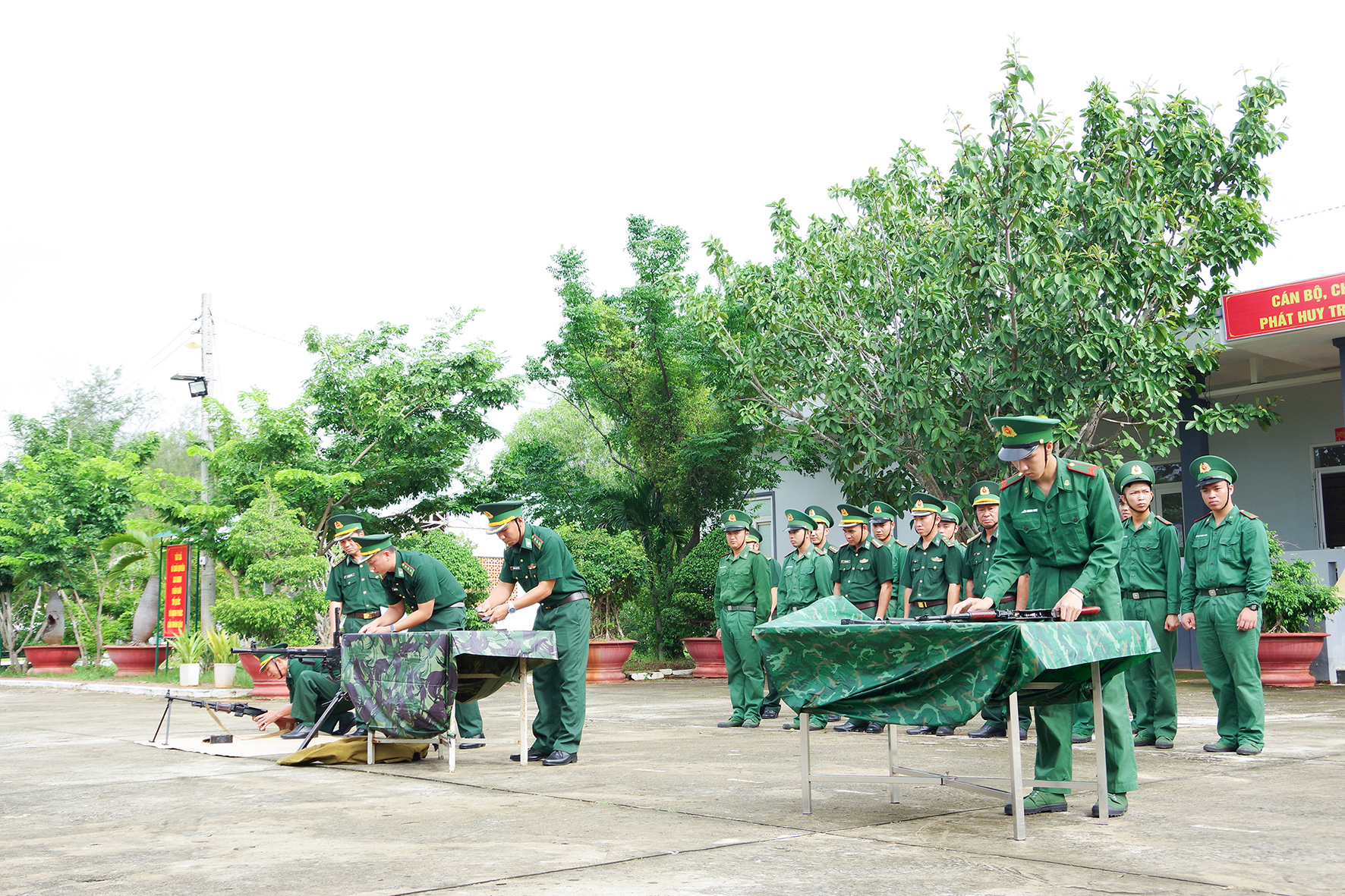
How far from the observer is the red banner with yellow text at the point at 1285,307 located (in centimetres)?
1293

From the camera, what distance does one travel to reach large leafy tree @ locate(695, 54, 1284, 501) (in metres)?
11.6

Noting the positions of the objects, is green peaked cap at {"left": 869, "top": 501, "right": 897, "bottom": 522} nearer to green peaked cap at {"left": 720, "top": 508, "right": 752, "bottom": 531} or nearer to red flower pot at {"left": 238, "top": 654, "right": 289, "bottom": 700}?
green peaked cap at {"left": 720, "top": 508, "right": 752, "bottom": 531}

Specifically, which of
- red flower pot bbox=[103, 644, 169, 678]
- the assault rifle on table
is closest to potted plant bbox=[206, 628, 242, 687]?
red flower pot bbox=[103, 644, 169, 678]

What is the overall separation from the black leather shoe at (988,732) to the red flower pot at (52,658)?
2106 cm

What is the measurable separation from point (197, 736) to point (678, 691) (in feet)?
22.9

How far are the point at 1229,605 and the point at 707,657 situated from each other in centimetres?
1123

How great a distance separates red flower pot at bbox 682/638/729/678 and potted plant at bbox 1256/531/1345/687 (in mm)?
7629

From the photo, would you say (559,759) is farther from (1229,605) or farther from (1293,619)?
(1293,619)

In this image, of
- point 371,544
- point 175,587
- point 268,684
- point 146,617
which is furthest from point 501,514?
point 146,617

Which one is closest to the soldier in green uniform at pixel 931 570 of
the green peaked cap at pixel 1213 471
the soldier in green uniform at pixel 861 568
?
the soldier in green uniform at pixel 861 568

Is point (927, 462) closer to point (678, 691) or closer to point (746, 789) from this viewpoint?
point (678, 691)

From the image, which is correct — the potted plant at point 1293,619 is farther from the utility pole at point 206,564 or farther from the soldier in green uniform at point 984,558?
the utility pole at point 206,564

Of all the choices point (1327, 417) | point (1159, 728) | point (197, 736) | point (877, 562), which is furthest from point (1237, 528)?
point (1327, 417)

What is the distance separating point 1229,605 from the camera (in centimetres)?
746
